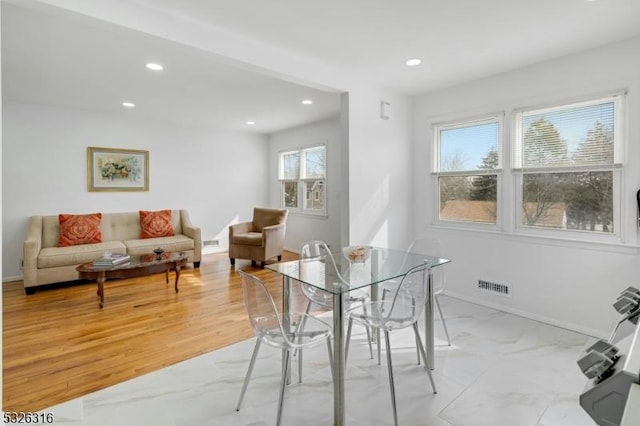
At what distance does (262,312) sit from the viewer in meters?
1.81

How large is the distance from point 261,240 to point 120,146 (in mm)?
2869

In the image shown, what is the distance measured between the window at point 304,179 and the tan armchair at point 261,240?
0.76 m

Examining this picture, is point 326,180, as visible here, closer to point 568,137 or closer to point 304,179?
point 304,179

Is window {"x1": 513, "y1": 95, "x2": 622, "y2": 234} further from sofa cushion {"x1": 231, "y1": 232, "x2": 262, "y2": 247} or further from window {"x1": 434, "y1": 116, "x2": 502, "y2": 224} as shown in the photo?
sofa cushion {"x1": 231, "y1": 232, "x2": 262, "y2": 247}

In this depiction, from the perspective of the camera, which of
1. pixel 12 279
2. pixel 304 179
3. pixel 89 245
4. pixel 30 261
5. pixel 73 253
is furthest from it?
pixel 304 179

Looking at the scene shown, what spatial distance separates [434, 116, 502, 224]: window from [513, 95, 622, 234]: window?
252 mm

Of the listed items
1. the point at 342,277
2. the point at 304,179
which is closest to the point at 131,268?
the point at 342,277

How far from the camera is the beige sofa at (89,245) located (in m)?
4.16

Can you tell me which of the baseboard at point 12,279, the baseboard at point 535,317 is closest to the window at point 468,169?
the baseboard at point 535,317

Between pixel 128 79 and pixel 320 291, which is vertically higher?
pixel 128 79

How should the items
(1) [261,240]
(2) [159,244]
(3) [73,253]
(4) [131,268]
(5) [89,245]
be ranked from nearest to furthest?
(4) [131,268] < (3) [73,253] < (5) [89,245] < (2) [159,244] < (1) [261,240]

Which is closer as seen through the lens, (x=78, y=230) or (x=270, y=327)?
(x=270, y=327)

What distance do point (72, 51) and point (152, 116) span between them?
274cm

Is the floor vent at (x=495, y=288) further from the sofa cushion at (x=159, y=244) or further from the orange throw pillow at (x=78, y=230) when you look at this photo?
the orange throw pillow at (x=78, y=230)
